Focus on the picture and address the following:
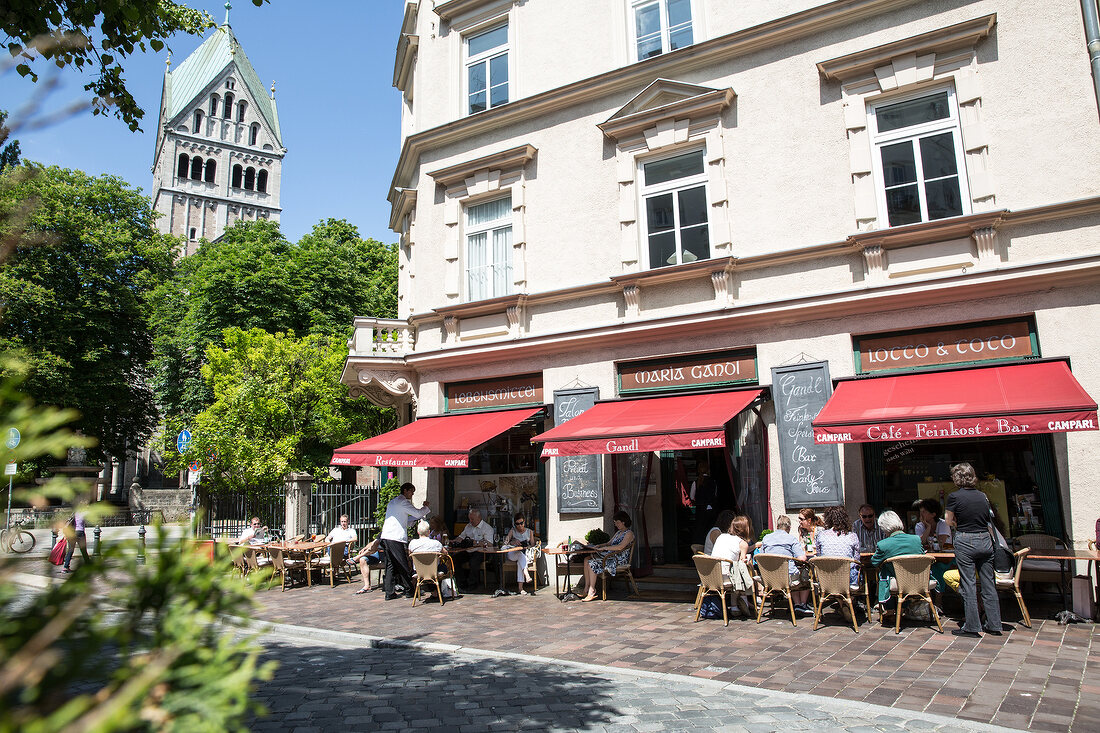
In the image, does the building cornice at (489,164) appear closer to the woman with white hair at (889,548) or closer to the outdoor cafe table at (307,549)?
the outdoor cafe table at (307,549)

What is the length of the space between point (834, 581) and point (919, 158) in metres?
6.34

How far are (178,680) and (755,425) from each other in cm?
1010

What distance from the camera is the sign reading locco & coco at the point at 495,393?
13320mm

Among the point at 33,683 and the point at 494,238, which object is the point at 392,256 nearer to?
the point at 494,238

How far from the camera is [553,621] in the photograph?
9422 mm

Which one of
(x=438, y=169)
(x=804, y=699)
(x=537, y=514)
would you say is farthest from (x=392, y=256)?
(x=804, y=699)

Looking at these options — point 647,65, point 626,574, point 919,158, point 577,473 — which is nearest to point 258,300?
point 577,473

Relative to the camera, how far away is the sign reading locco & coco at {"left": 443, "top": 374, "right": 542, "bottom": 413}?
13320mm

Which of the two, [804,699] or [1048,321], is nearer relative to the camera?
[804,699]

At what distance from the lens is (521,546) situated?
39.8 feet

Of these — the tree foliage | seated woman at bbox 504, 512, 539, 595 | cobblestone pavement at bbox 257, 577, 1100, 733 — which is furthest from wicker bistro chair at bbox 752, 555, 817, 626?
the tree foliage

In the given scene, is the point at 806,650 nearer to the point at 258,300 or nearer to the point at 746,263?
the point at 746,263

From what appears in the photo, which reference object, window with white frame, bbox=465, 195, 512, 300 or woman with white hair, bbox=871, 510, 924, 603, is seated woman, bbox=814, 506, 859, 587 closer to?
woman with white hair, bbox=871, 510, 924, 603

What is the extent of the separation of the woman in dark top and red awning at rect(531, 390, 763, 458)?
9.23ft
